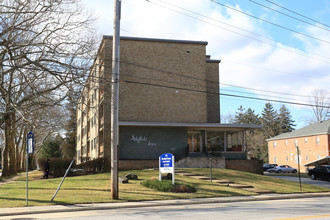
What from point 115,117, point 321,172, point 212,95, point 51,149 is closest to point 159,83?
point 212,95

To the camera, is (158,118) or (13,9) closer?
(13,9)

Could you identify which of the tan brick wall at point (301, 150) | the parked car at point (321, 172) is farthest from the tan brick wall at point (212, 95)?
the tan brick wall at point (301, 150)

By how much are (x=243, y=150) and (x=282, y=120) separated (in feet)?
209

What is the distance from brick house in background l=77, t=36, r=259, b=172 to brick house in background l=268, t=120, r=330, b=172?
1961 cm

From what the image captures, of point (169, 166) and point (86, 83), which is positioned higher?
point (86, 83)

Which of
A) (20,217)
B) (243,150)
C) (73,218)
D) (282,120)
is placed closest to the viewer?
(73,218)

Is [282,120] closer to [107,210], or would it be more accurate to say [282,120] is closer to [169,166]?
[169,166]

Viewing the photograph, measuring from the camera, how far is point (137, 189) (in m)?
19.0

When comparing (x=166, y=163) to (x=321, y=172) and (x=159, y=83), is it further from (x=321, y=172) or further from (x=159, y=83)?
(x=321, y=172)

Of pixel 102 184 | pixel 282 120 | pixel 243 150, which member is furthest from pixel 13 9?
pixel 282 120

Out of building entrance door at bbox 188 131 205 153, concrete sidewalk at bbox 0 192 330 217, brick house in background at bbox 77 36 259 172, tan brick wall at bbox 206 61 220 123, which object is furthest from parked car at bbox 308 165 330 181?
concrete sidewalk at bbox 0 192 330 217

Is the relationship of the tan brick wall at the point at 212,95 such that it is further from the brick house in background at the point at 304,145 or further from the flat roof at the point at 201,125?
the brick house in background at the point at 304,145

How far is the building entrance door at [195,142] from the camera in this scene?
35.2 meters

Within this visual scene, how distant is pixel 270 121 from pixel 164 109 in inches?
2587
